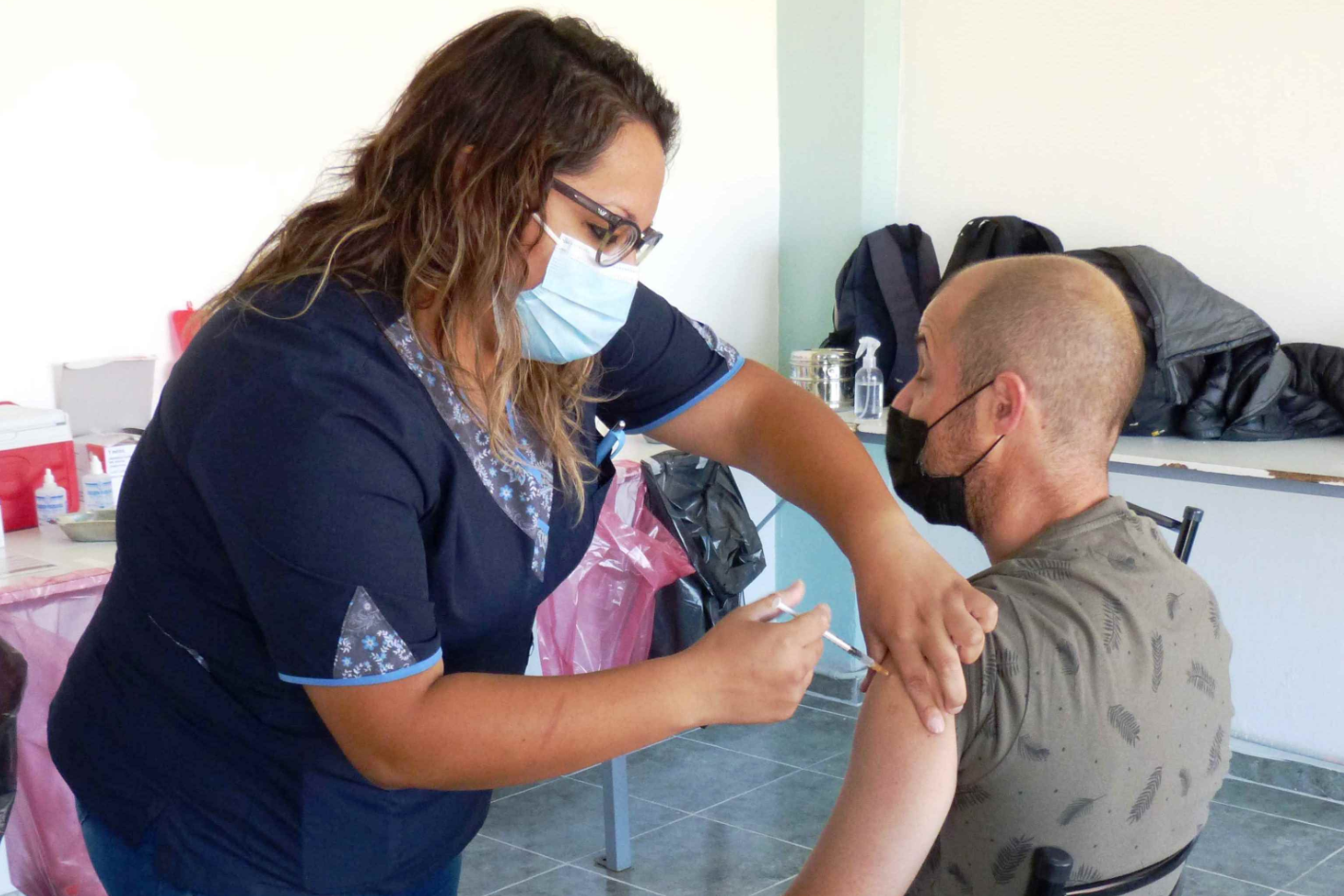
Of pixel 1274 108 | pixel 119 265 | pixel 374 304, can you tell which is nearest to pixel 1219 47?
pixel 1274 108

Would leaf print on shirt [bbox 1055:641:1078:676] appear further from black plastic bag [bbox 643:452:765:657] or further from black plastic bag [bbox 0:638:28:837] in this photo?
black plastic bag [bbox 643:452:765:657]

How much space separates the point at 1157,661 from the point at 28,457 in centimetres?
187

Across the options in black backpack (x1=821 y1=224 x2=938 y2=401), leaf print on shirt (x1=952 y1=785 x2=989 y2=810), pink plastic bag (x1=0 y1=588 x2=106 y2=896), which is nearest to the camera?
leaf print on shirt (x1=952 y1=785 x2=989 y2=810)

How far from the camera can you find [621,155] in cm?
97

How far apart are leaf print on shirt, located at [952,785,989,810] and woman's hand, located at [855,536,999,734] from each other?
0.08 m

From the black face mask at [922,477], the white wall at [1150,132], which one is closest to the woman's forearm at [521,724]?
the black face mask at [922,477]

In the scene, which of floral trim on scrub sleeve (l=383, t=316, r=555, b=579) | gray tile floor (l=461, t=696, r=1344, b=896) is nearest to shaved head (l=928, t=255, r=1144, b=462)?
floral trim on scrub sleeve (l=383, t=316, r=555, b=579)

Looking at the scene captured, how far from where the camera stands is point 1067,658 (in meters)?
1.03

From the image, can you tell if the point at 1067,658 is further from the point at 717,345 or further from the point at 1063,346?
the point at 717,345

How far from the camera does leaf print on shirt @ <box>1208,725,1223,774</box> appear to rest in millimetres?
1089

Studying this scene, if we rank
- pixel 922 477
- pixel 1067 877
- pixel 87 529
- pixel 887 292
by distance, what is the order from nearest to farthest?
pixel 1067 877 → pixel 922 477 → pixel 87 529 → pixel 887 292

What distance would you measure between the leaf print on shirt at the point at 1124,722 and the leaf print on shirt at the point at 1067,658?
44 mm

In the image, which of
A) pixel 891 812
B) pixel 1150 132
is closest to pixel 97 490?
pixel 891 812

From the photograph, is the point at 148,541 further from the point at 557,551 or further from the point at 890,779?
the point at 890,779
